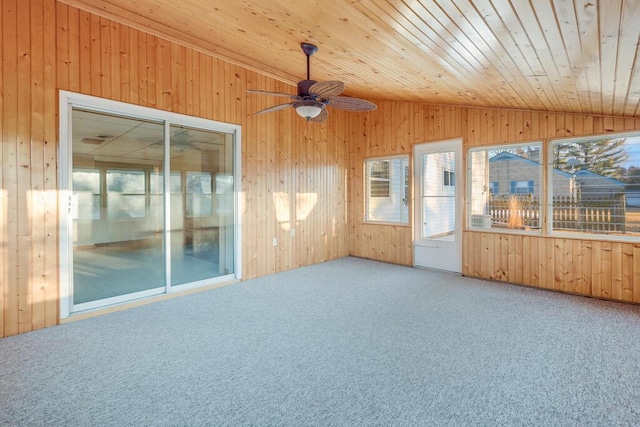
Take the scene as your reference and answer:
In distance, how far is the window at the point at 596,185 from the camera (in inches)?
148

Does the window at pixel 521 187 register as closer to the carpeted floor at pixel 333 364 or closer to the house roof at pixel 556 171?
the house roof at pixel 556 171

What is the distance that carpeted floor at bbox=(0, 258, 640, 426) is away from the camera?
186 centimetres

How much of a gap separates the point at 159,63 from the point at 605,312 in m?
5.70

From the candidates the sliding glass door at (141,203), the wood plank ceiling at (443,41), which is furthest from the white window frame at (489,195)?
the sliding glass door at (141,203)

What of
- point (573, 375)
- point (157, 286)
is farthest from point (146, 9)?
point (573, 375)

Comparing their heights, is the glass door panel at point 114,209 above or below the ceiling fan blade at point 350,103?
below

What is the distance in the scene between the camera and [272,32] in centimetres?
343

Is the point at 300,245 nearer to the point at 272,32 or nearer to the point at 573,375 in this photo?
the point at 272,32

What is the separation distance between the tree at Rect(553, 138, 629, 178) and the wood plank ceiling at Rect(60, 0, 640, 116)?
41cm

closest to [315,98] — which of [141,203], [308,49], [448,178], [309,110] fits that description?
[309,110]

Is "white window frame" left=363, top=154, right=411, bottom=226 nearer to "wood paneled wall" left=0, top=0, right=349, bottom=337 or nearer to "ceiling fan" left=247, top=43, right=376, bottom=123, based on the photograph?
"wood paneled wall" left=0, top=0, right=349, bottom=337

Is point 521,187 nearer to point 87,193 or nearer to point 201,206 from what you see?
point 201,206

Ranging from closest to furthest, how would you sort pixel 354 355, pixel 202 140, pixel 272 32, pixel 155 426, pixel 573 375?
pixel 155 426
pixel 573 375
pixel 354 355
pixel 272 32
pixel 202 140

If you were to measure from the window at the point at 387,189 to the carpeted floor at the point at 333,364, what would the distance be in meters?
2.33
